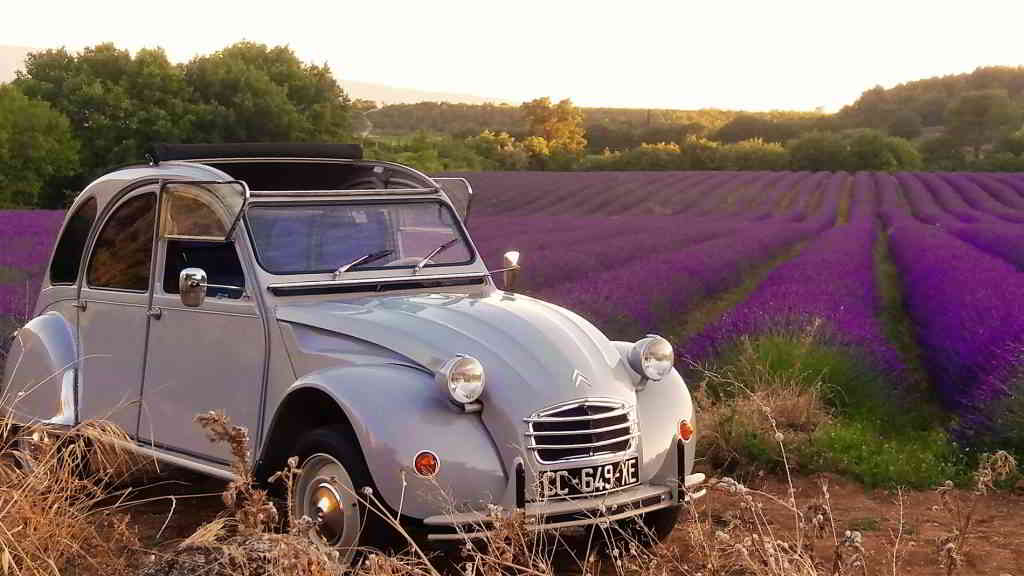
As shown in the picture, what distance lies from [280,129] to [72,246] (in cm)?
3901

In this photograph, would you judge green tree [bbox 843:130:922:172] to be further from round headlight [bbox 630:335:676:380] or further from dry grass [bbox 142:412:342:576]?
dry grass [bbox 142:412:342:576]

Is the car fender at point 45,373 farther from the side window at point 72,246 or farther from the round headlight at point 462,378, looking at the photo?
the round headlight at point 462,378

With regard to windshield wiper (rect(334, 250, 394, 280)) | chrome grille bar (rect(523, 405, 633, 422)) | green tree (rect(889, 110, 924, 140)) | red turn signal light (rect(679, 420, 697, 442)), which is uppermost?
windshield wiper (rect(334, 250, 394, 280))

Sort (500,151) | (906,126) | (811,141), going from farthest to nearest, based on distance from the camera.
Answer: (906,126)
(500,151)
(811,141)

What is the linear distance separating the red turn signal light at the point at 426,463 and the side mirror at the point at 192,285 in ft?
4.61

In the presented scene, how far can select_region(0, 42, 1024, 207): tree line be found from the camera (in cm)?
4025

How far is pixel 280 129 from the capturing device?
43844 millimetres

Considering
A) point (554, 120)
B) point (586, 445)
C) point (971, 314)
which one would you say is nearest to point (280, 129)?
point (971, 314)

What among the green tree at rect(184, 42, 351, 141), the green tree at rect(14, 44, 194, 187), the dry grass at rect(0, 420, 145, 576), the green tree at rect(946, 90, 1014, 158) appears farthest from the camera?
the green tree at rect(946, 90, 1014, 158)

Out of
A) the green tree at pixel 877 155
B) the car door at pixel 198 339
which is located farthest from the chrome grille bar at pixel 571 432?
the green tree at pixel 877 155

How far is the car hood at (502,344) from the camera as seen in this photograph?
13.1 ft

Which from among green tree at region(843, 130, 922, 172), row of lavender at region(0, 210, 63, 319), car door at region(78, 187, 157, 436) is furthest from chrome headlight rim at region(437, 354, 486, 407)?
green tree at region(843, 130, 922, 172)

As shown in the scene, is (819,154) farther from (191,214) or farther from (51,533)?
(51,533)

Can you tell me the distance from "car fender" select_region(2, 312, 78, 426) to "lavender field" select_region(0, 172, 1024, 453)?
2.91 m
